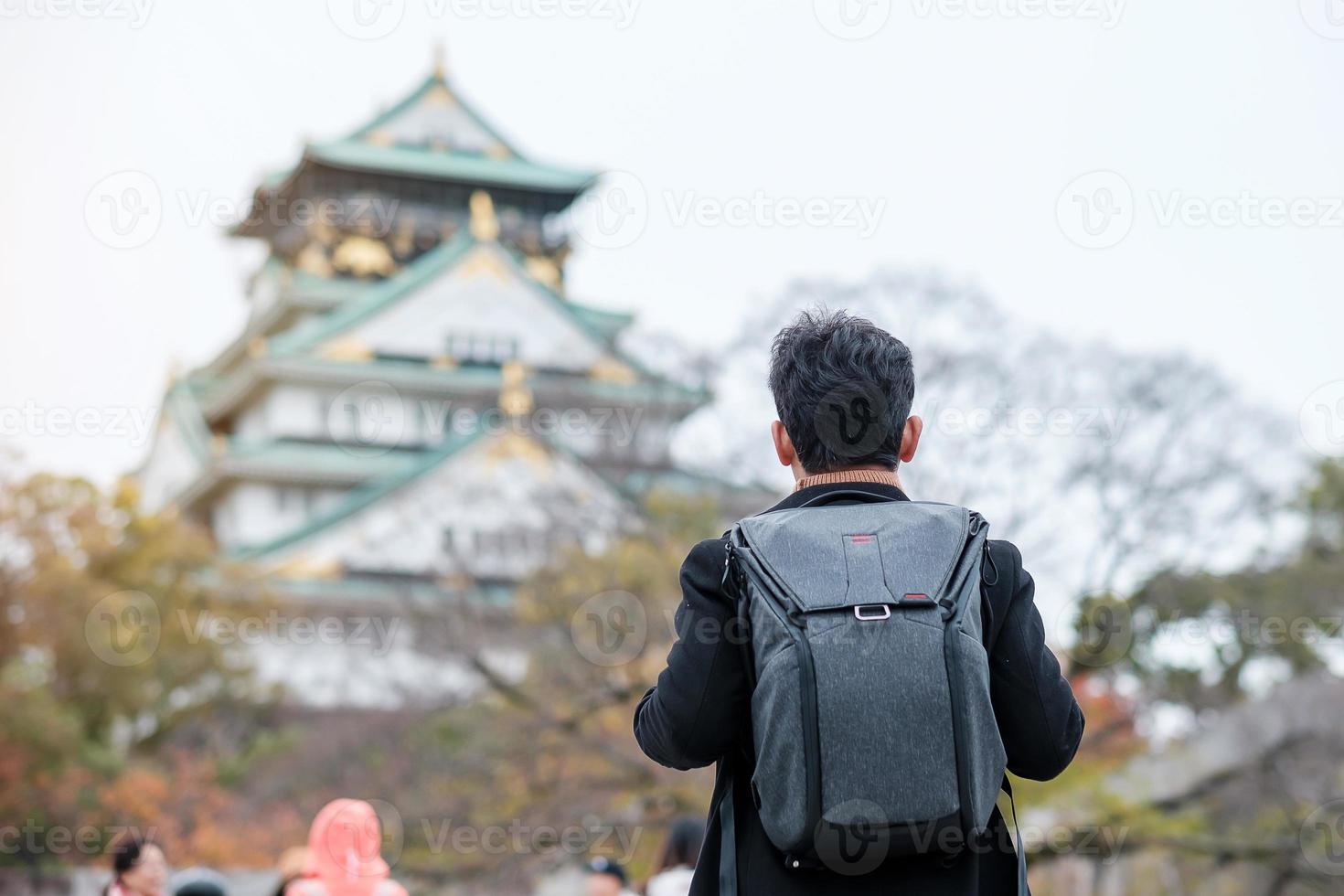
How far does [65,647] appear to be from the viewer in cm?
1576

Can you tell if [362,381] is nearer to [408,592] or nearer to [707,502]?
[408,592]

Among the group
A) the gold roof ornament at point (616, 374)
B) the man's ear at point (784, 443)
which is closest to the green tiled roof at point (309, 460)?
the gold roof ornament at point (616, 374)

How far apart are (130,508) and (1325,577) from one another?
38.4 ft

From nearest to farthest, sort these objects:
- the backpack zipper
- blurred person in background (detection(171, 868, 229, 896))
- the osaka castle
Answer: the backpack zipper
blurred person in background (detection(171, 868, 229, 896))
the osaka castle

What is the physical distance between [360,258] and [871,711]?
2861 centimetres

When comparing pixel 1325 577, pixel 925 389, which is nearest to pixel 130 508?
pixel 925 389

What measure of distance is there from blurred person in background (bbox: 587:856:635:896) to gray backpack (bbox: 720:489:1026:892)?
280 centimetres

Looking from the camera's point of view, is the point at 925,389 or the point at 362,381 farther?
the point at 362,381

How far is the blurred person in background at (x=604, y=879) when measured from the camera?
15.3 ft

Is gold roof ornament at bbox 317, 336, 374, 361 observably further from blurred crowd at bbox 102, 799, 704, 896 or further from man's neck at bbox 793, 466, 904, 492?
man's neck at bbox 793, 466, 904, 492

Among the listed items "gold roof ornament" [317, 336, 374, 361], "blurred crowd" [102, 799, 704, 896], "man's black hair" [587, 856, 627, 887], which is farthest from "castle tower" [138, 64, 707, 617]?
"blurred crowd" [102, 799, 704, 896]

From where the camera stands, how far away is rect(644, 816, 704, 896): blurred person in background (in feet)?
14.2

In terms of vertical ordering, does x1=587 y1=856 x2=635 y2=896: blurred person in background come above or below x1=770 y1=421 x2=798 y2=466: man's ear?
below

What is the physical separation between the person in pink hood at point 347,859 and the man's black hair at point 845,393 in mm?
A: 2191
